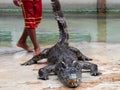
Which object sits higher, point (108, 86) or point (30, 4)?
point (30, 4)

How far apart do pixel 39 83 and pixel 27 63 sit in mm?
953

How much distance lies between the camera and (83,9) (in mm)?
12477

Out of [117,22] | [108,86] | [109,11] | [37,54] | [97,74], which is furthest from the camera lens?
[109,11]

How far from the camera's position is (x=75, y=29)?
9266 mm

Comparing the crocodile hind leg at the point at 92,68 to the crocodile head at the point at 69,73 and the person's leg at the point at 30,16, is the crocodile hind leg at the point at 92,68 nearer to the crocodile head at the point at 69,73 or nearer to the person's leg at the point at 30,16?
the crocodile head at the point at 69,73

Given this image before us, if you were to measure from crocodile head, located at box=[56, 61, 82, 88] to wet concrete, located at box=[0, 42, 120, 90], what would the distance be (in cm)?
7

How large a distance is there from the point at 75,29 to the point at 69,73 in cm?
486

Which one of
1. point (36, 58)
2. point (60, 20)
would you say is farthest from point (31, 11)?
point (36, 58)

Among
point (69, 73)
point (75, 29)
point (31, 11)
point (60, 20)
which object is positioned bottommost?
point (75, 29)

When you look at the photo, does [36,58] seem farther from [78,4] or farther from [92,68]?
[78,4]

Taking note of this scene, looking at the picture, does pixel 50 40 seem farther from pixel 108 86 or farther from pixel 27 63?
pixel 108 86

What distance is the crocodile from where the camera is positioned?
4.44 m

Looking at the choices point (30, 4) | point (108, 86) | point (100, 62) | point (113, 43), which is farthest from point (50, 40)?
point (108, 86)

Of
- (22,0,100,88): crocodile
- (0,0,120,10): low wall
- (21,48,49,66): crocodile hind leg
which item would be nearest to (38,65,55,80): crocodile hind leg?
(22,0,100,88): crocodile
